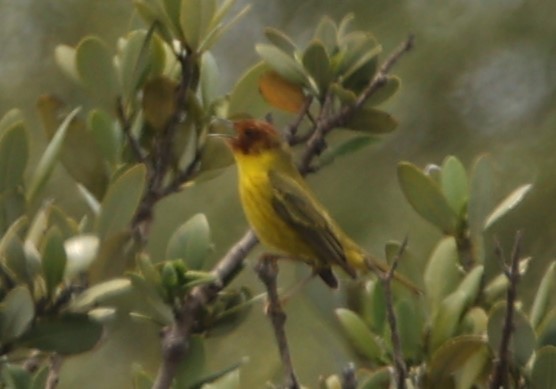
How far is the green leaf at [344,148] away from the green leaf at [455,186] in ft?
0.43

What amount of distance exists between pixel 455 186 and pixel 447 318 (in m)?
0.22

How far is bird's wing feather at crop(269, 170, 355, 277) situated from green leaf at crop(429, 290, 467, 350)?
0.71 meters

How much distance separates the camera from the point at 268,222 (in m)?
2.70

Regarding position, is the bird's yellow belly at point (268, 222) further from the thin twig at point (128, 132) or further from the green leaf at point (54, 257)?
the green leaf at point (54, 257)

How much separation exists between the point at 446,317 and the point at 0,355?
0.54 metres

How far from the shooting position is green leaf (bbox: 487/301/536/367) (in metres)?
1.58

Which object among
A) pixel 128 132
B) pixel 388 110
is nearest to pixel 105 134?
pixel 128 132

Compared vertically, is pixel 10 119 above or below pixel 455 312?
above

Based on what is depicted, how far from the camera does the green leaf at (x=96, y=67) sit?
1758mm

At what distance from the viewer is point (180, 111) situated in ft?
5.86

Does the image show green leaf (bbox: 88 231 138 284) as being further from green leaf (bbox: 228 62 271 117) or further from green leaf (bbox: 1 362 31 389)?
green leaf (bbox: 228 62 271 117)

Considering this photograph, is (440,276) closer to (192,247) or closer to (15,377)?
(192,247)

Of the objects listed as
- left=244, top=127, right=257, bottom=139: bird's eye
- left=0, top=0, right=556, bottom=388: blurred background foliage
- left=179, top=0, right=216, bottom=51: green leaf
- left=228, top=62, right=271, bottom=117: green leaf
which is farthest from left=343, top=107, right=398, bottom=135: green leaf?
left=0, top=0, right=556, bottom=388: blurred background foliage

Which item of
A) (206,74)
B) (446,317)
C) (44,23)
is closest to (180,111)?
(206,74)
